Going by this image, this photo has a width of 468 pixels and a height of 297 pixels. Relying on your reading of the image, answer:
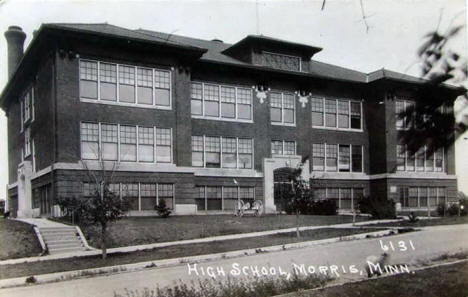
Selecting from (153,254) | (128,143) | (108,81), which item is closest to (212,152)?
(128,143)

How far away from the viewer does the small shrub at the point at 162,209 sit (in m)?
25.5

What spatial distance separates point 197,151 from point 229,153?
2.03 m

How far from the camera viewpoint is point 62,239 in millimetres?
19172

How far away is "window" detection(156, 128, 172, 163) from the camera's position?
89.4ft

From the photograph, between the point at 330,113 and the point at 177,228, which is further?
the point at 330,113

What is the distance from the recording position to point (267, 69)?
31078 mm

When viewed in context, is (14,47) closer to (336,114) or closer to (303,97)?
(303,97)

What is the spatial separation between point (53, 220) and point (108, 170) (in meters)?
3.37

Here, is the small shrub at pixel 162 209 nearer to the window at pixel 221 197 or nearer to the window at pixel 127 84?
the window at pixel 221 197

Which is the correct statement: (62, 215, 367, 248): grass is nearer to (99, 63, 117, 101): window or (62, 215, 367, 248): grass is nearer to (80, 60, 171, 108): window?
(80, 60, 171, 108): window

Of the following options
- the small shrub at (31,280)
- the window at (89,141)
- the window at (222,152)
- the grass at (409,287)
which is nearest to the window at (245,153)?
the window at (222,152)

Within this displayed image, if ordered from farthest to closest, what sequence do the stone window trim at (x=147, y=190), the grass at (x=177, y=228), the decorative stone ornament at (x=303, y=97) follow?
the decorative stone ornament at (x=303, y=97) < the stone window trim at (x=147, y=190) < the grass at (x=177, y=228)

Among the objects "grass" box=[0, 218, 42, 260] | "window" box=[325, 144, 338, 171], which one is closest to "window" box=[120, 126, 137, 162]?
"grass" box=[0, 218, 42, 260]

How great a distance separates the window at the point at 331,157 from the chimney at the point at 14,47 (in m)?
20.3
